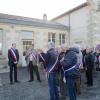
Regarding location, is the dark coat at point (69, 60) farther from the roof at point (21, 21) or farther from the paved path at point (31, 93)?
the roof at point (21, 21)

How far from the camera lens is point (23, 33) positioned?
749 inches

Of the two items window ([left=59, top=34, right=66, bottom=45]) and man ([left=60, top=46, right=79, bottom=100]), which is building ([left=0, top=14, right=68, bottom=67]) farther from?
man ([left=60, top=46, right=79, bottom=100])

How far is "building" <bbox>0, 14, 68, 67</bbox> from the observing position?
57.8ft

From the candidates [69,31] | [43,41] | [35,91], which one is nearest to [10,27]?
[43,41]

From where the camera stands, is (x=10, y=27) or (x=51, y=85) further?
(x=10, y=27)

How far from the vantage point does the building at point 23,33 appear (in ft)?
57.8

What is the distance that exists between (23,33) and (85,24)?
6351mm

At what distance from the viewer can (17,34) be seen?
1847 centimetres

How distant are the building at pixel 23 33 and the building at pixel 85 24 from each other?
1.43 metres

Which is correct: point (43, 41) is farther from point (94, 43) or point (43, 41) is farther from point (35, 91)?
point (35, 91)

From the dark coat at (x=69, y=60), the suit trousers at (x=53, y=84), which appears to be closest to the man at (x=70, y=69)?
the dark coat at (x=69, y=60)

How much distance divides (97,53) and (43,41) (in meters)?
7.15

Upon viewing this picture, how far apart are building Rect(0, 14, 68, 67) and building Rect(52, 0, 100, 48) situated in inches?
56.4

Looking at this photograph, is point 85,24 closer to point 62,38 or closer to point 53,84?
point 62,38
